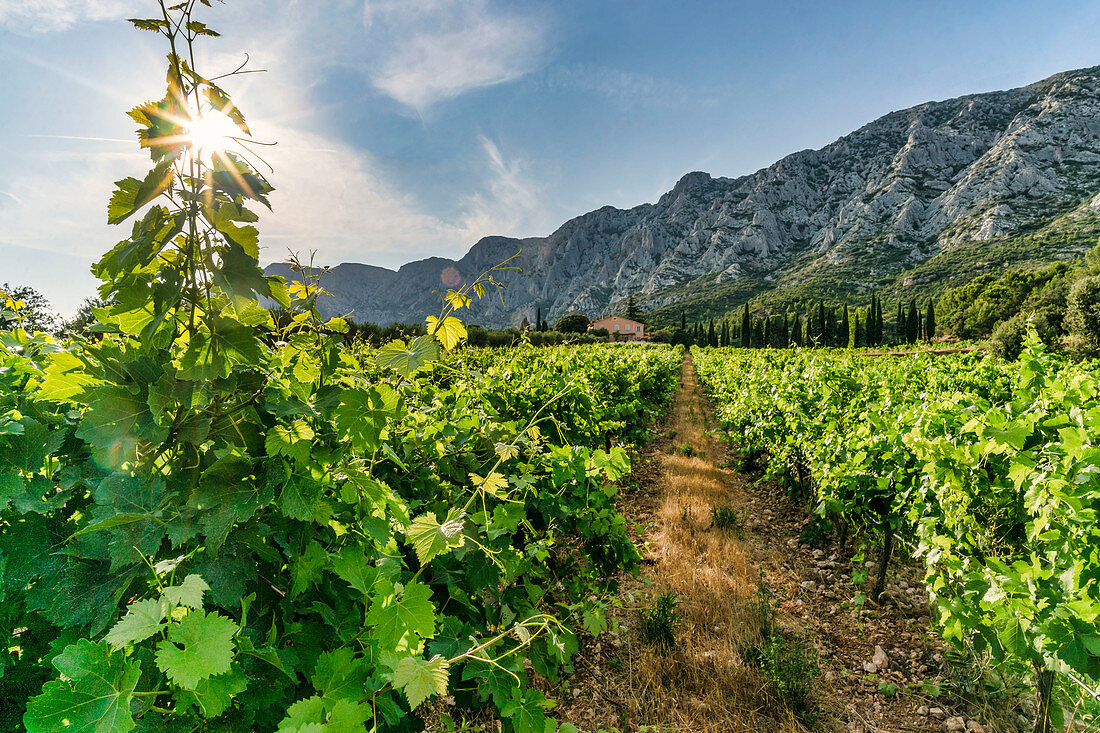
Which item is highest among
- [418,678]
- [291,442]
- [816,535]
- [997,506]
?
[291,442]

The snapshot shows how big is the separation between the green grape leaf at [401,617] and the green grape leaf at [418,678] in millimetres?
55

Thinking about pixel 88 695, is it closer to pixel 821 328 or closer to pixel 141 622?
pixel 141 622

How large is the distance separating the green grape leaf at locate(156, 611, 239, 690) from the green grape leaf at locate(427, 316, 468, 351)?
826 millimetres

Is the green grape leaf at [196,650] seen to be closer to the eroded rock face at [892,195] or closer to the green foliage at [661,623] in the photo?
the green foliage at [661,623]

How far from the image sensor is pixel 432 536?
1.31 meters

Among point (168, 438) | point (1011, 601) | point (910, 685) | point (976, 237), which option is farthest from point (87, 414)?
point (976, 237)

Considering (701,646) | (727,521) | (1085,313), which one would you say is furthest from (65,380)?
(1085,313)

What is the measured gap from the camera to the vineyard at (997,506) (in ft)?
6.75

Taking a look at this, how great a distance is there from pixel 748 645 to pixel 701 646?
1.16 feet

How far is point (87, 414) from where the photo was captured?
88cm

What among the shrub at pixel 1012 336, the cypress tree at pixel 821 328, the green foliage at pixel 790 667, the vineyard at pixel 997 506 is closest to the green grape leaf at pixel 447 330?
the vineyard at pixel 997 506

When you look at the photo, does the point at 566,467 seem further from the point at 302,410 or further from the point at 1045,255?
the point at 1045,255

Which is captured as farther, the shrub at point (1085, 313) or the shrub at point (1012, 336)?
the shrub at point (1012, 336)

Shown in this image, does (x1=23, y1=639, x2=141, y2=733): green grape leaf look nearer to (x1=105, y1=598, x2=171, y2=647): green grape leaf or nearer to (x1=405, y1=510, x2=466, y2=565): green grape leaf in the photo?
(x1=105, y1=598, x2=171, y2=647): green grape leaf
